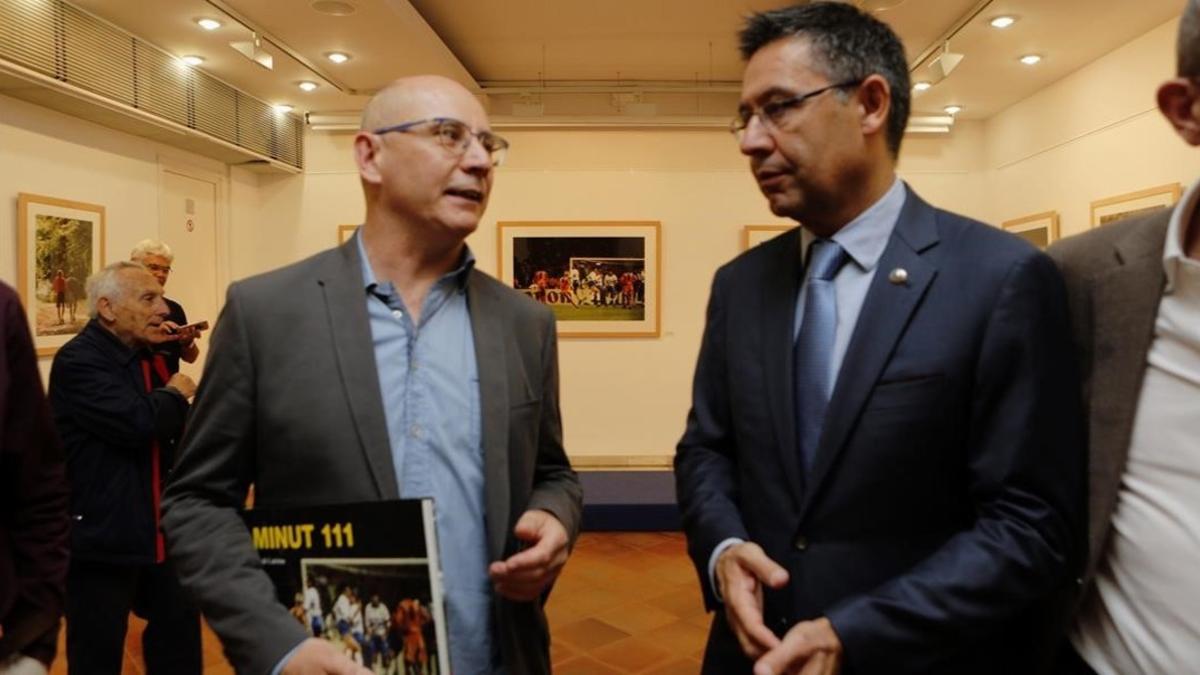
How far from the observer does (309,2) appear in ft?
16.3

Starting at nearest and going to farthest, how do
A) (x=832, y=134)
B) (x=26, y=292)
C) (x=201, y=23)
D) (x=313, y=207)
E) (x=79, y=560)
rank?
(x=832, y=134) → (x=79, y=560) → (x=26, y=292) → (x=201, y=23) → (x=313, y=207)

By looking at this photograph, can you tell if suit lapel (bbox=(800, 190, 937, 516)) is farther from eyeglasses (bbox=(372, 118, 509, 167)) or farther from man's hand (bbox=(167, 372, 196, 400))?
man's hand (bbox=(167, 372, 196, 400))

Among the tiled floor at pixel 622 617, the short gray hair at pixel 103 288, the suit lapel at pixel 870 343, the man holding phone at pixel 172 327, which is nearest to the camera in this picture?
the suit lapel at pixel 870 343

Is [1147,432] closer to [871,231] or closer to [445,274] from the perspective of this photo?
[871,231]

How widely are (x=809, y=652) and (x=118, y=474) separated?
8.58ft

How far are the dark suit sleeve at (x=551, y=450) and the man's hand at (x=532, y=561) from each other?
163 mm

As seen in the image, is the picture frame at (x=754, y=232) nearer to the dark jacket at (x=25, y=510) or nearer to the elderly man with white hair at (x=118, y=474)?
the elderly man with white hair at (x=118, y=474)

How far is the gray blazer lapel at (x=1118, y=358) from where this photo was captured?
1348mm

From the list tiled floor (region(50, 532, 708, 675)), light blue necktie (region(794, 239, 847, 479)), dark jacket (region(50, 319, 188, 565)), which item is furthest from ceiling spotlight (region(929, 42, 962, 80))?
dark jacket (region(50, 319, 188, 565))

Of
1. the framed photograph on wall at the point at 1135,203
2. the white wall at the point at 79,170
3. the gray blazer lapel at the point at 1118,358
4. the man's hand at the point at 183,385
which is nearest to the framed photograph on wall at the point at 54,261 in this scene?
the white wall at the point at 79,170

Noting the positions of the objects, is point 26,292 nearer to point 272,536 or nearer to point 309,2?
point 309,2

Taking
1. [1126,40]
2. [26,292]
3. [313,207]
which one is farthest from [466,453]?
[313,207]

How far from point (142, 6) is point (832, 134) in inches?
193

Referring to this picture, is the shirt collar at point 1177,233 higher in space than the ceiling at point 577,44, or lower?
lower
